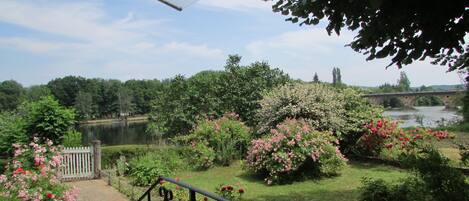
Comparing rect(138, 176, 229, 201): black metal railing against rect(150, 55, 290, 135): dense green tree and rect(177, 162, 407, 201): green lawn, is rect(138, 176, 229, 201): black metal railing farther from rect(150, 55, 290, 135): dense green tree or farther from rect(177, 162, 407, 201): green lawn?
rect(150, 55, 290, 135): dense green tree

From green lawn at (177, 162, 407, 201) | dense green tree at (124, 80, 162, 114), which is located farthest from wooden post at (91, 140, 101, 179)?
dense green tree at (124, 80, 162, 114)

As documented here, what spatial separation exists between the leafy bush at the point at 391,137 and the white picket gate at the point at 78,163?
28.5 ft

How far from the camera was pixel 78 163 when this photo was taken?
534 inches

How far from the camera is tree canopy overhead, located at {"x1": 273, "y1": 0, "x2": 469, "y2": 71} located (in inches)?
149

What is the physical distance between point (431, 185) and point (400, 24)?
8.06 feet

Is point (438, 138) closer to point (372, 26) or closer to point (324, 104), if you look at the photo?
point (324, 104)

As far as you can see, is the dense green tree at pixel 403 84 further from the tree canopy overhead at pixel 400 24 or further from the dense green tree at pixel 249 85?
the tree canopy overhead at pixel 400 24

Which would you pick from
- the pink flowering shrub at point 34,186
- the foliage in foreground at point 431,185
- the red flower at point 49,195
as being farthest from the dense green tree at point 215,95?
the red flower at point 49,195

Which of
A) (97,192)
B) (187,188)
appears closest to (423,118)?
(97,192)

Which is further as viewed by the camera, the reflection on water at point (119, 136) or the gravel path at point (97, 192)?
the reflection on water at point (119, 136)

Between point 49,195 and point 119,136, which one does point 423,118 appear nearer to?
point 49,195

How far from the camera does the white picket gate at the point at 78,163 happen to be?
43.9 ft

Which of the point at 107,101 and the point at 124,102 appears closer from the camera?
the point at 124,102

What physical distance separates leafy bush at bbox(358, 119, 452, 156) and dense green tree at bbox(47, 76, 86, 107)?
7717 centimetres
